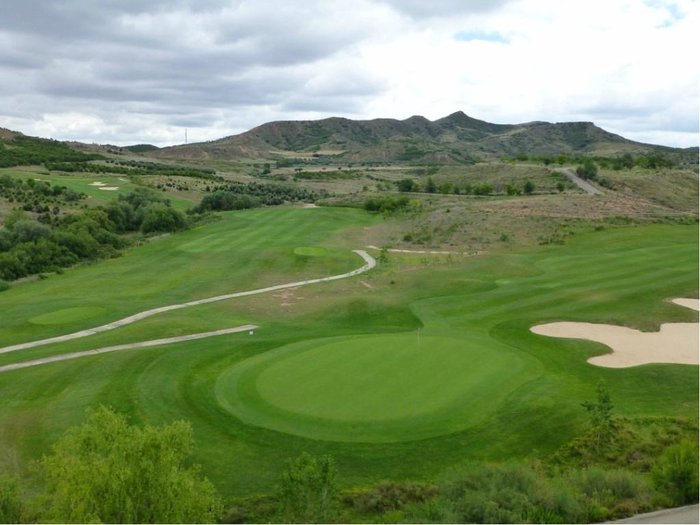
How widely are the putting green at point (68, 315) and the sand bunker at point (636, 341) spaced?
28023 millimetres

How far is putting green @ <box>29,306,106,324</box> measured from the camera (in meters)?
39.9

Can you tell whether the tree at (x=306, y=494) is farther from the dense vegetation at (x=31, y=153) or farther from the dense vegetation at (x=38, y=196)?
the dense vegetation at (x=31, y=153)

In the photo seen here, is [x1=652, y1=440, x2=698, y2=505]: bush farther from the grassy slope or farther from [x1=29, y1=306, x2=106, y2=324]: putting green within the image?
[x1=29, y1=306, x2=106, y2=324]: putting green

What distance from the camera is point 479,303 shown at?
40.2 meters

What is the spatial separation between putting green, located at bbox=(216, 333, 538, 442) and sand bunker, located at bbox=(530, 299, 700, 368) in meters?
4.68

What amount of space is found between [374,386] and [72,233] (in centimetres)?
5397

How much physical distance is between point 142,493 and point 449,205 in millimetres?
82673

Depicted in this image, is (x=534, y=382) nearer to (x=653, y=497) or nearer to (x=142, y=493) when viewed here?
(x=653, y=497)

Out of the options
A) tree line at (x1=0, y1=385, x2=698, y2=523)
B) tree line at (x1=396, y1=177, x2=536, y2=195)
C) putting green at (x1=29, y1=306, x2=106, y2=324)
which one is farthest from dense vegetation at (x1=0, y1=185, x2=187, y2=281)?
tree line at (x1=396, y1=177, x2=536, y2=195)

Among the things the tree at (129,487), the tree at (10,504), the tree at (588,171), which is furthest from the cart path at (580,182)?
the tree at (10,504)

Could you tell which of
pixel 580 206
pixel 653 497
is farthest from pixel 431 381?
pixel 580 206

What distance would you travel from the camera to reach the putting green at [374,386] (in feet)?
71.8

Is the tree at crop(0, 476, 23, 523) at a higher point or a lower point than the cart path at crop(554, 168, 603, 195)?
lower

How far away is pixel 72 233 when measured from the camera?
68.1m
